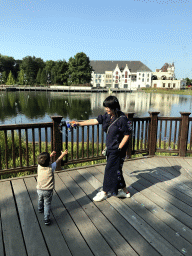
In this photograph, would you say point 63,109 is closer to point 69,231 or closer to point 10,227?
point 10,227

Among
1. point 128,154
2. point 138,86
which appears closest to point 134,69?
point 138,86

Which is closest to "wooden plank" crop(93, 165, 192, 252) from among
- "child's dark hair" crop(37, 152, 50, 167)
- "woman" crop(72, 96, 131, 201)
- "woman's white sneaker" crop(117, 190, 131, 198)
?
"woman's white sneaker" crop(117, 190, 131, 198)

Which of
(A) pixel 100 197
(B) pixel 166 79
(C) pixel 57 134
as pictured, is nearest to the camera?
(A) pixel 100 197

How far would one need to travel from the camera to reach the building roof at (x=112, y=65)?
328 ft

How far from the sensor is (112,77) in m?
99.2

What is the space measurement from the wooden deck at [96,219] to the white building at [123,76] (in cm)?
9794

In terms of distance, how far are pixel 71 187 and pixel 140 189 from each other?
1297 mm

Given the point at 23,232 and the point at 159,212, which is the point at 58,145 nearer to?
the point at 23,232

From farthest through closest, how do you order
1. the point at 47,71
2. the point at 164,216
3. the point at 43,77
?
the point at 47,71
the point at 43,77
the point at 164,216

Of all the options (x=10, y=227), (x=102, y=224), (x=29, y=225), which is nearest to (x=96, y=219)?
(x=102, y=224)

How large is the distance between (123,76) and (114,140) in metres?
99.5

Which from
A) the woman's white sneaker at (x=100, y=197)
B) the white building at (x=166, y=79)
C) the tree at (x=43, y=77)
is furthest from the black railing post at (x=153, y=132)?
the white building at (x=166, y=79)

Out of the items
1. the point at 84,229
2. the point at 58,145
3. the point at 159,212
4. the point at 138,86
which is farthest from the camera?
the point at 138,86

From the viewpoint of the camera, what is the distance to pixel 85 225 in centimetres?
285
